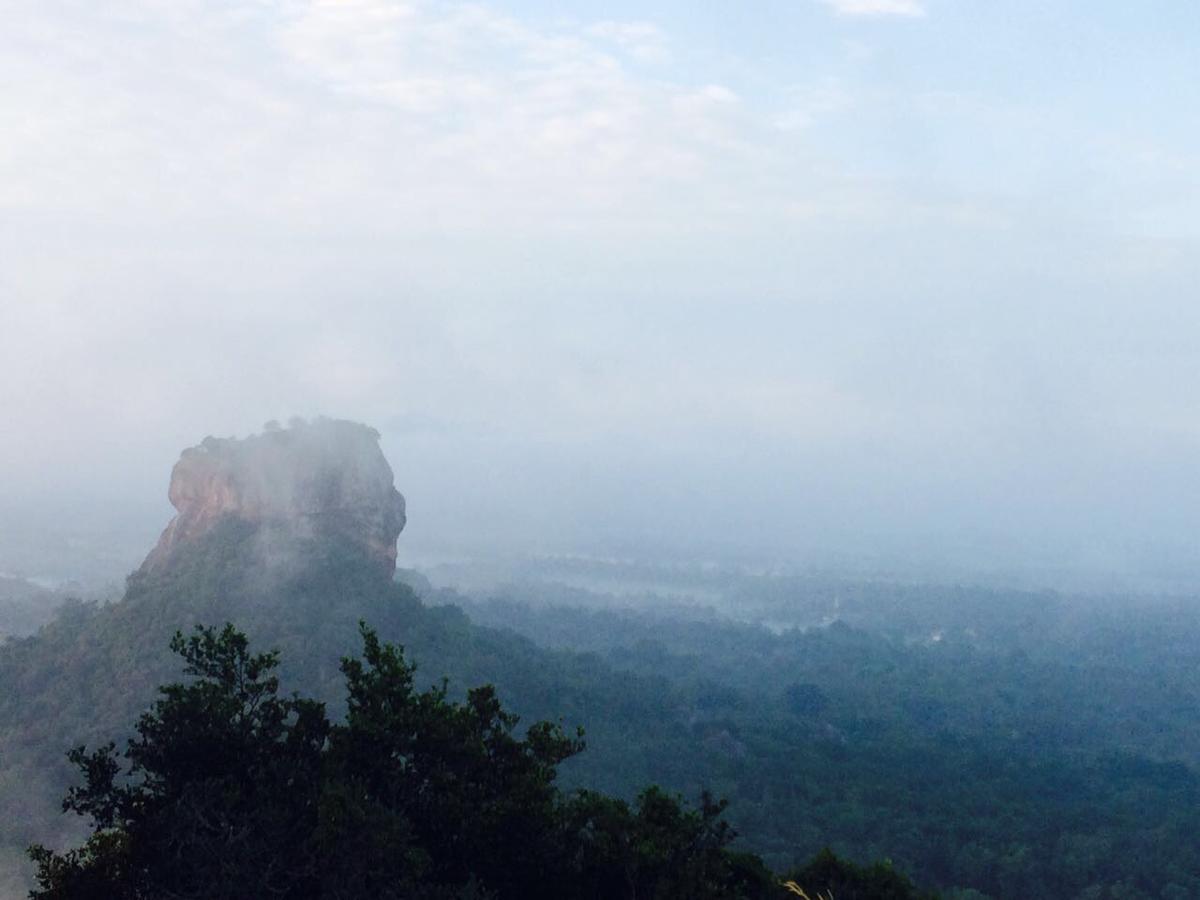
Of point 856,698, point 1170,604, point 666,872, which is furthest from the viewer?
point 1170,604

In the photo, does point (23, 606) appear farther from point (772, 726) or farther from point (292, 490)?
point (772, 726)

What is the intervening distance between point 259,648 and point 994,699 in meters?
49.0

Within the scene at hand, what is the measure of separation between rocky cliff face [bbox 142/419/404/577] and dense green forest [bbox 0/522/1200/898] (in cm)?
169

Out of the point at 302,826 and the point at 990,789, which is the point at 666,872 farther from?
the point at 990,789

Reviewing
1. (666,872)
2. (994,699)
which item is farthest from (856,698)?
(666,872)

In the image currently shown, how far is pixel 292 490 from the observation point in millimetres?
50594

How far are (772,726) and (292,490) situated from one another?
25.1m

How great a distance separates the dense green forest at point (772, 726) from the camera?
32.5 meters

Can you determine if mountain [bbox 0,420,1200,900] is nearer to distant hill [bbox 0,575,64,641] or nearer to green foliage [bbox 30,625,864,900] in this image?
green foliage [bbox 30,625,864,900]

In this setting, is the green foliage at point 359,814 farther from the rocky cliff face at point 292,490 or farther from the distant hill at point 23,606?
the distant hill at point 23,606

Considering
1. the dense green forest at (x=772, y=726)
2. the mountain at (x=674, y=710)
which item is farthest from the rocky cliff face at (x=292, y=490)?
the dense green forest at (x=772, y=726)

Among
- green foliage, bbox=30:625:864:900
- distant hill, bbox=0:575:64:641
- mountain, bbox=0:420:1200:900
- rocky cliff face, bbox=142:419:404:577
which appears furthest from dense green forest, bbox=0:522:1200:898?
distant hill, bbox=0:575:64:641

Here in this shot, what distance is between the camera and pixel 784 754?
148ft

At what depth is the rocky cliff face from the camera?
50.6 m
